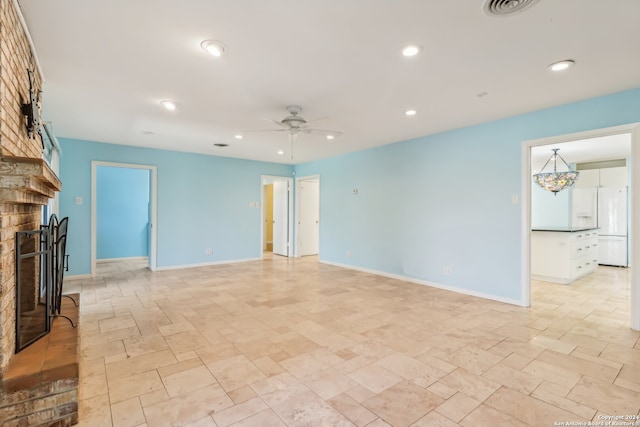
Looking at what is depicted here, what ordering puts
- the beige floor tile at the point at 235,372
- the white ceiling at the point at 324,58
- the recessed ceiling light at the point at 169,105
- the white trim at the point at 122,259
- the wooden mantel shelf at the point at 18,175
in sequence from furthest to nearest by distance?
the white trim at the point at 122,259, the recessed ceiling light at the point at 169,105, the beige floor tile at the point at 235,372, the white ceiling at the point at 324,58, the wooden mantel shelf at the point at 18,175

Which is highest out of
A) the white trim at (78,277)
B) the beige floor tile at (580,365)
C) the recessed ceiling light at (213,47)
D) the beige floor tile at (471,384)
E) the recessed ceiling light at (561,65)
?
the recessed ceiling light at (561,65)

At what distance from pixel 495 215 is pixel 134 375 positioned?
4434 millimetres

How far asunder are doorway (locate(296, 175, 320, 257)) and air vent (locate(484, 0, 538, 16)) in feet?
20.1

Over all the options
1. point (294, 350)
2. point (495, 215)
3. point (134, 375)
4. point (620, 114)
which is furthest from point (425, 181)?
point (134, 375)

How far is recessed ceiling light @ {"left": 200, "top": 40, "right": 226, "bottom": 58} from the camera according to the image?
7.54 feet

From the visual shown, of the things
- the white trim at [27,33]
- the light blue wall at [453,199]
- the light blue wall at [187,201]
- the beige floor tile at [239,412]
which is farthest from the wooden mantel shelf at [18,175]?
the light blue wall at [453,199]

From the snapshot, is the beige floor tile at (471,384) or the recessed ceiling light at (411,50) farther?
the recessed ceiling light at (411,50)

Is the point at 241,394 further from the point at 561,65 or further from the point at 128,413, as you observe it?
the point at 561,65

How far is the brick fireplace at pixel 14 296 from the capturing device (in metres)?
1.64

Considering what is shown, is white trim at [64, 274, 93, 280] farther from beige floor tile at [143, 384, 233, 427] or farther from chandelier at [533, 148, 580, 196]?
chandelier at [533, 148, 580, 196]

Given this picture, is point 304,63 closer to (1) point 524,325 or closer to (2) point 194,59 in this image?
(2) point 194,59

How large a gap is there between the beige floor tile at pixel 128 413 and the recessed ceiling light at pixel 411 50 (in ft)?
10.0

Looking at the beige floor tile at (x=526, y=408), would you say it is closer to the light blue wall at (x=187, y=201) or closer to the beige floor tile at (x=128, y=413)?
the beige floor tile at (x=128, y=413)

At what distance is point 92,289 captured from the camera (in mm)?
4742
